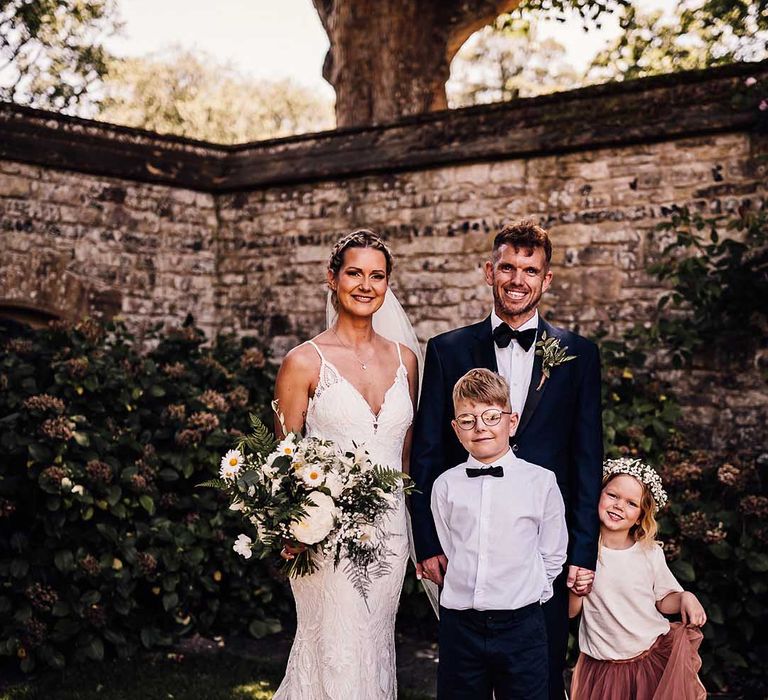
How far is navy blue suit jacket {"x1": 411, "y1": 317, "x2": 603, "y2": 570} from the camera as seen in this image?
3162 millimetres

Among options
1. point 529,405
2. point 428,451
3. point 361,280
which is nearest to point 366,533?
point 428,451

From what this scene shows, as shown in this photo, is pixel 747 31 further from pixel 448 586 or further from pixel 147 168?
pixel 448 586

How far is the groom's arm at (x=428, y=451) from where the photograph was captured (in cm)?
317

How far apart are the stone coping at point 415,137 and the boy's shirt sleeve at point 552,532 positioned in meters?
4.33

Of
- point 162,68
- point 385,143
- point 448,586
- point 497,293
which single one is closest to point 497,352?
point 497,293

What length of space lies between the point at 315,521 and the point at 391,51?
791cm

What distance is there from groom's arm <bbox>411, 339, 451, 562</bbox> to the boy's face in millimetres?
225

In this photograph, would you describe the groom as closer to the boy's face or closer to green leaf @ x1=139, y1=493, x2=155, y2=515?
the boy's face

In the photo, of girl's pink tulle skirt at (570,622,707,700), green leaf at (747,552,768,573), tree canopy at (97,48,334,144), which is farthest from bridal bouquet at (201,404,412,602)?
tree canopy at (97,48,334,144)

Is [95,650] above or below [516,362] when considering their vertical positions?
below

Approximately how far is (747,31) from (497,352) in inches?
243

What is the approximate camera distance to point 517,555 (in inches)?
117

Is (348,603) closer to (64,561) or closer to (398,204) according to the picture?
(64,561)

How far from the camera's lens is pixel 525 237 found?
3188mm
